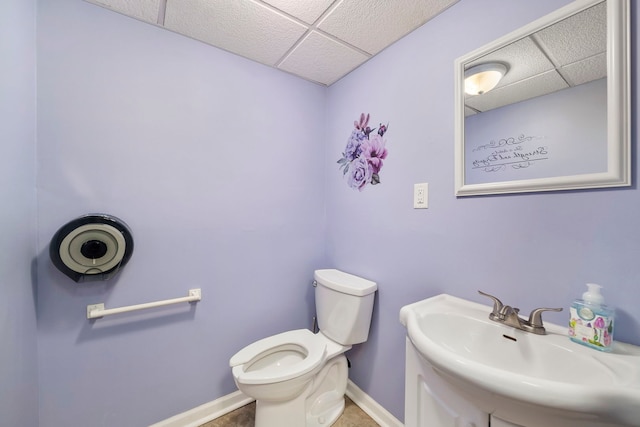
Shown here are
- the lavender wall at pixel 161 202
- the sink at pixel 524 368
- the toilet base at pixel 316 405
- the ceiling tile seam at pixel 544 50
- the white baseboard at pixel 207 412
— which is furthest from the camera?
the white baseboard at pixel 207 412

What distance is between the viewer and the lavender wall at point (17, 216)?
77 cm

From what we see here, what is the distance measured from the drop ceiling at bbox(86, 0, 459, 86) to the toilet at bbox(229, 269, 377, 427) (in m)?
1.36

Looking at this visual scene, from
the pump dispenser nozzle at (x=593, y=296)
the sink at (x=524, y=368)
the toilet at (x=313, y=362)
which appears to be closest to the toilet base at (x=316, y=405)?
the toilet at (x=313, y=362)

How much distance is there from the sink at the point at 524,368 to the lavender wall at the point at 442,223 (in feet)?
0.44

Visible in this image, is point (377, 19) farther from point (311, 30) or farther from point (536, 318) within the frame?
point (536, 318)

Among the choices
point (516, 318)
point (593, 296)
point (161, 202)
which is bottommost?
point (516, 318)

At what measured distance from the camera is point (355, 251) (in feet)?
5.15

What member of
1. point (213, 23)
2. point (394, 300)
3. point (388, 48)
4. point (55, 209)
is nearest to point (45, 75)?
point (55, 209)

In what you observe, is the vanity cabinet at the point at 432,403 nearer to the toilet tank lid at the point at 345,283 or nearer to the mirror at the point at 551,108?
the toilet tank lid at the point at 345,283

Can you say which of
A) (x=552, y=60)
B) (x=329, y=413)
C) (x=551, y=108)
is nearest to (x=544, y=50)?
(x=552, y=60)

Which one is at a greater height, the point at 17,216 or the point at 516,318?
the point at 17,216

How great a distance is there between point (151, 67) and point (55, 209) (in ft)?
2.67

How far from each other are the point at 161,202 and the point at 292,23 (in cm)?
114

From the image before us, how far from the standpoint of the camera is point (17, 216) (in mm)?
871
